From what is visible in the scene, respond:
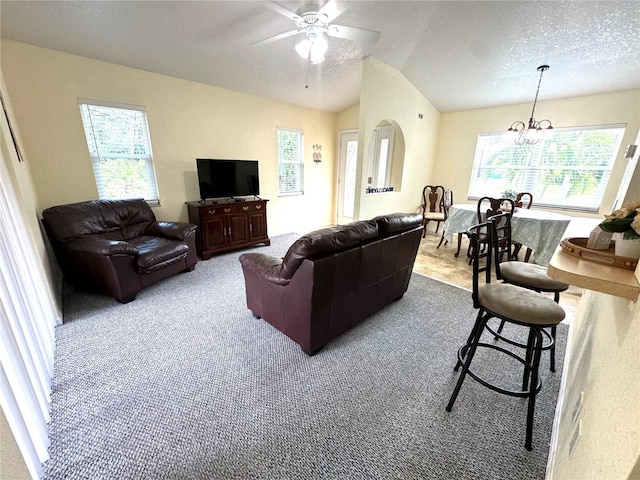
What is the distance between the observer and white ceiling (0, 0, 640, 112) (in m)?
2.31

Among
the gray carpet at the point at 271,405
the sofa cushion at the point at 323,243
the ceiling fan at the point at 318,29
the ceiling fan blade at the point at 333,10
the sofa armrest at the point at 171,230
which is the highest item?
the ceiling fan blade at the point at 333,10

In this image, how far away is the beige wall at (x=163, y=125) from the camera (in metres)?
2.73

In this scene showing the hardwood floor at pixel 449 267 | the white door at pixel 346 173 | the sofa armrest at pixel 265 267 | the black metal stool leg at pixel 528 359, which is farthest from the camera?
the white door at pixel 346 173

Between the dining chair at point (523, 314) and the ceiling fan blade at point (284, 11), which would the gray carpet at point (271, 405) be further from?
the ceiling fan blade at point (284, 11)

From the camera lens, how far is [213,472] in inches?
48.0

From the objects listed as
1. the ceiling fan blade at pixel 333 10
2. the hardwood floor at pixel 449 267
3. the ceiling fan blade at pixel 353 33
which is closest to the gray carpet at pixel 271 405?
the hardwood floor at pixel 449 267

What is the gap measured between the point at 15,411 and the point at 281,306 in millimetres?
1343

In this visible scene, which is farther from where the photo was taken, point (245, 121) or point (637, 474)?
point (245, 121)

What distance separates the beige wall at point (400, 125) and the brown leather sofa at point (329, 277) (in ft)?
6.18

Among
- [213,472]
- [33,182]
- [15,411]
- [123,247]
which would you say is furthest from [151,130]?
A: [213,472]

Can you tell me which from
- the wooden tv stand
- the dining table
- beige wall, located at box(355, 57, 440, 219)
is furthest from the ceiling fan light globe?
the dining table

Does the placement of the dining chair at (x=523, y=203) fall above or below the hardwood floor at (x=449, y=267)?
above

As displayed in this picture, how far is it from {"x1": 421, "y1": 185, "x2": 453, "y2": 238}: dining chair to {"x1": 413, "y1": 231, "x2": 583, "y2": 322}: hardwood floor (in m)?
0.47

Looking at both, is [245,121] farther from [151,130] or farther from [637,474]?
[637,474]
